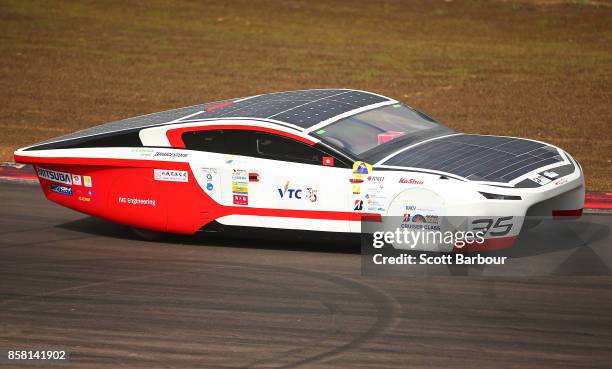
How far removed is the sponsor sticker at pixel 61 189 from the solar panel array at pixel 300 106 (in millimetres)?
1413

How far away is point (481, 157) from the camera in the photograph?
9.02m

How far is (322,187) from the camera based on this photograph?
8938 millimetres

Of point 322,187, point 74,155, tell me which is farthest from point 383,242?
point 74,155

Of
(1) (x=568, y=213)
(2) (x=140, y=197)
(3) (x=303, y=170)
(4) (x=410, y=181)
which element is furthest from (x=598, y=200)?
(2) (x=140, y=197)

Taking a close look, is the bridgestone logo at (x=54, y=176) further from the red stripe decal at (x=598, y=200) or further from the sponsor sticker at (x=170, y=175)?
the red stripe decal at (x=598, y=200)

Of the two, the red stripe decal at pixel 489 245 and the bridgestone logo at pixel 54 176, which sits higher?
the bridgestone logo at pixel 54 176

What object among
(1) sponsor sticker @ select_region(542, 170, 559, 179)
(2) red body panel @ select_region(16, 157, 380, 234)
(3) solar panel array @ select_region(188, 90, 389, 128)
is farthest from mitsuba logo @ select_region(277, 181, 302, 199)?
(1) sponsor sticker @ select_region(542, 170, 559, 179)

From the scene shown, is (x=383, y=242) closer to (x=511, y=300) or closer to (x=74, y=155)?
(x=511, y=300)

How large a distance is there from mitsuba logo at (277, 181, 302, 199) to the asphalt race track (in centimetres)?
45

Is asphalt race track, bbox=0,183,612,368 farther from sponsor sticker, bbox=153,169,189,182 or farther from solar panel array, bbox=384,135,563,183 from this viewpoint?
solar panel array, bbox=384,135,563,183

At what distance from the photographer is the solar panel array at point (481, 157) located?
8688 mm

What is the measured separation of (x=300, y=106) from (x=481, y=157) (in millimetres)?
1848

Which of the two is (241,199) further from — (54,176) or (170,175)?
(54,176)

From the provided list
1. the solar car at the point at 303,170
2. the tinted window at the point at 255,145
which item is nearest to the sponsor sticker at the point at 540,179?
the solar car at the point at 303,170
